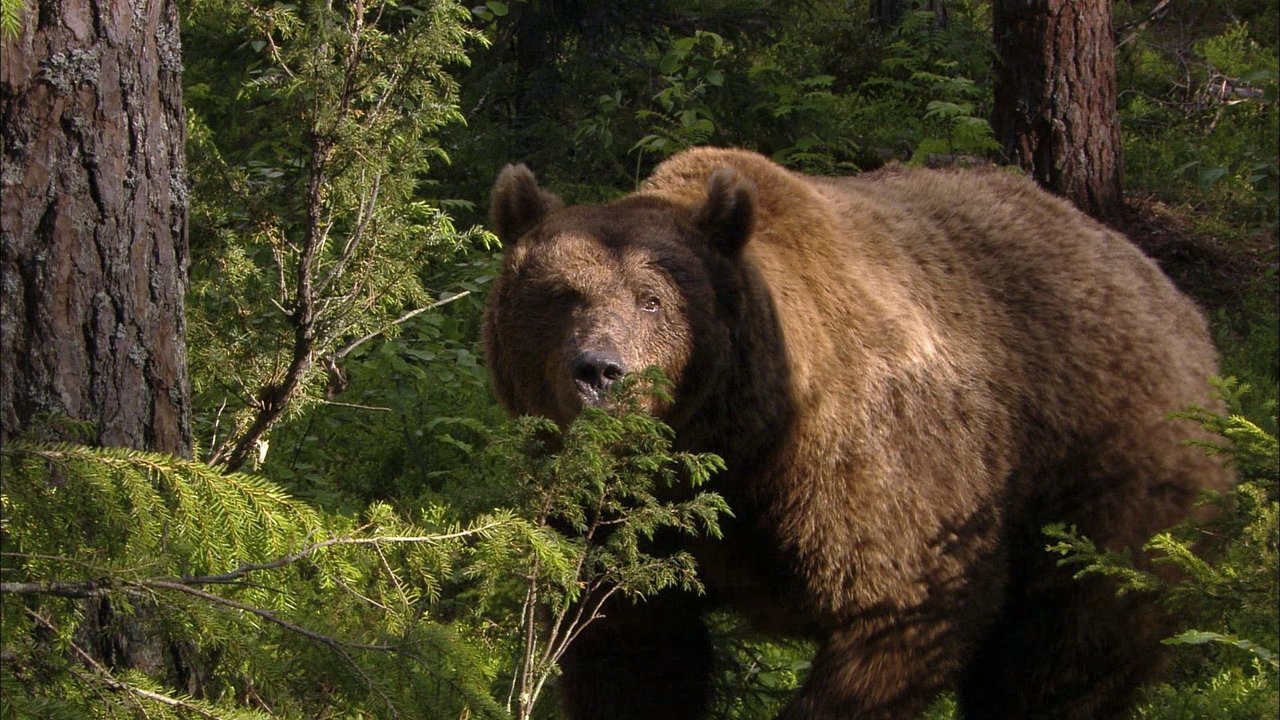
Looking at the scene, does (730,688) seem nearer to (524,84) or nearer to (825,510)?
(825,510)

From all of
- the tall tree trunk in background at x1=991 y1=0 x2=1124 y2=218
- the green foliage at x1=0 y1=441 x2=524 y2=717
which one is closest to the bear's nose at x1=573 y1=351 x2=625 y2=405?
the green foliage at x1=0 y1=441 x2=524 y2=717

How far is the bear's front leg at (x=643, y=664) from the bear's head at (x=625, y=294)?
98 cm

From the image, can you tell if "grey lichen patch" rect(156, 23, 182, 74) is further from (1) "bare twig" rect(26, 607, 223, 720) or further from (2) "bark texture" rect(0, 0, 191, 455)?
(1) "bare twig" rect(26, 607, 223, 720)

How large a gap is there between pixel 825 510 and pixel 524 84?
255 inches

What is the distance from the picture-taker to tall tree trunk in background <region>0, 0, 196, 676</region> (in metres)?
4.00

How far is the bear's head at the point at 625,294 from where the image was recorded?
4.94 metres

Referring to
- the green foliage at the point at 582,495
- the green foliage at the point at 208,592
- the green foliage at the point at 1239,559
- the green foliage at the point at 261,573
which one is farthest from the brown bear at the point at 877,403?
the green foliage at the point at 208,592

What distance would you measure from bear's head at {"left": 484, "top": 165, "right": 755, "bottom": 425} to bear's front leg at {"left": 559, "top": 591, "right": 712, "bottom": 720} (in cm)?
98

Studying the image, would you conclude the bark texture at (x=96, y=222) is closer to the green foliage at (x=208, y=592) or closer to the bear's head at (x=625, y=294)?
the green foliage at (x=208, y=592)

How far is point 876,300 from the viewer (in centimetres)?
552

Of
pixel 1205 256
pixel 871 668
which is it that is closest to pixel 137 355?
pixel 871 668

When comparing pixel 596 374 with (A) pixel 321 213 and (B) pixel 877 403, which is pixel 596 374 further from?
(A) pixel 321 213

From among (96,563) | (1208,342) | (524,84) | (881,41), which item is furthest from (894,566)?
(881,41)

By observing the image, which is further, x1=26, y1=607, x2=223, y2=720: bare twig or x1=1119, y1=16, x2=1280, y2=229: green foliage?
x1=1119, y1=16, x2=1280, y2=229: green foliage
